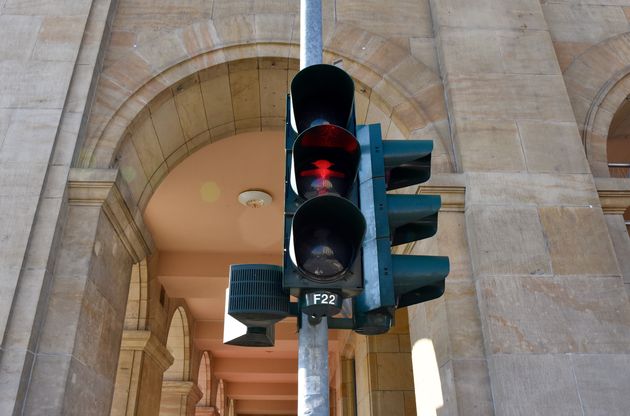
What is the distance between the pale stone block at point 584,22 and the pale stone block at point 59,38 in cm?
671

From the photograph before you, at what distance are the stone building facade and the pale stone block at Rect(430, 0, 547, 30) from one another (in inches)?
1.3

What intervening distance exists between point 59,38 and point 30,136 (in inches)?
62.8

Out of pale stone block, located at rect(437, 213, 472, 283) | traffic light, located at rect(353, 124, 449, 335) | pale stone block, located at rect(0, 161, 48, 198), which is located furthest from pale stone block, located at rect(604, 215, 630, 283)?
pale stone block, located at rect(0, 161, 48, 198)

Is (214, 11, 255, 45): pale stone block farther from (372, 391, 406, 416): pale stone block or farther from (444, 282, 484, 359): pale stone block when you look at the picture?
(372, 391, 406, 416): pale stone block

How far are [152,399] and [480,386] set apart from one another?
922cm

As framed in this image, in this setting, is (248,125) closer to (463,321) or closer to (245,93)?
(245,93)

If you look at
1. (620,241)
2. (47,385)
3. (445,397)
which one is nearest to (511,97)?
(620,241)

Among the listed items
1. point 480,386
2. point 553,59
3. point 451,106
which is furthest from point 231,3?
point 480,386

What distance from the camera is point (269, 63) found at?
25.7 ft

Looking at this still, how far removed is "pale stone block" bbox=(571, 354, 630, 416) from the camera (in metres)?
5.46

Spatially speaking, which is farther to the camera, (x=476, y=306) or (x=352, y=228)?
(x=476, y=306)

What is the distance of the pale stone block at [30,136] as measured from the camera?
21.8ft

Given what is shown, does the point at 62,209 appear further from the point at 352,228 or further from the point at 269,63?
the point at 352,228

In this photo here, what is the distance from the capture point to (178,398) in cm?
1602
